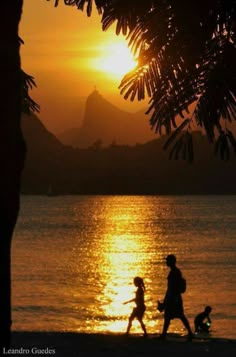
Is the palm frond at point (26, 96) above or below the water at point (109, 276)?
above

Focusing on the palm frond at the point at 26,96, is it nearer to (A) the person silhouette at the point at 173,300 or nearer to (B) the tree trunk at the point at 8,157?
(B) the tree trunk at the point at 8,157

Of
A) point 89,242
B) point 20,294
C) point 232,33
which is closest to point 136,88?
point 232,33

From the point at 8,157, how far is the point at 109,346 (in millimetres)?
9213

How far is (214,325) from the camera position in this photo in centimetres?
3678

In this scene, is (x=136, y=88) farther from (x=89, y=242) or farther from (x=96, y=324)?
(x=89, y=242)

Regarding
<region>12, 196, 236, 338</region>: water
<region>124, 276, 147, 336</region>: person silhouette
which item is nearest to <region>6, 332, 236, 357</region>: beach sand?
<region>124, 276, 147, 336</region>: person silhouette

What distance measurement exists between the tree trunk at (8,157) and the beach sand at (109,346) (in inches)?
293

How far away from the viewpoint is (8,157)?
5.66 metres

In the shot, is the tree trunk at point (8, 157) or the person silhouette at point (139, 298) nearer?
the tree trunk at point (8, 157)

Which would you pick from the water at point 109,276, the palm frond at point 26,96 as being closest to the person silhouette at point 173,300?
the palm frond at point 26,96

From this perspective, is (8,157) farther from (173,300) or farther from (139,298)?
(139,298)

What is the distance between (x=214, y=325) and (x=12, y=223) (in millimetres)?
31982

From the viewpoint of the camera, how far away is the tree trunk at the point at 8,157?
5.64m

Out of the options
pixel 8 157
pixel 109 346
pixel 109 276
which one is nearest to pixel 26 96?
pixel 8 157
